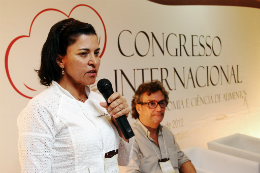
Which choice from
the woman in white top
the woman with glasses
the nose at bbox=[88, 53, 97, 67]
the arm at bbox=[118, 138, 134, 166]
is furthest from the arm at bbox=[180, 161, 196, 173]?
the nose at bbox=[88, 53, 97, 67]

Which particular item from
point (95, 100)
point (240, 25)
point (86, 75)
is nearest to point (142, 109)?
point (95, 100)

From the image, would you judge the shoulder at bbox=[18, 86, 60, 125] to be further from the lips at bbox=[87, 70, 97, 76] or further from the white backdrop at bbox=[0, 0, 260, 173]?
the white backdrop at bbox=[0, 0, 260, 173]

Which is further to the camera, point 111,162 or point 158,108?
point 158,108

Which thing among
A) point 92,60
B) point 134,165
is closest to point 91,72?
point 92,60

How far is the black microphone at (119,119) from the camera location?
1170 millimetres

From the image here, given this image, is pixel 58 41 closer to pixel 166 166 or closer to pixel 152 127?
pixel 152 127

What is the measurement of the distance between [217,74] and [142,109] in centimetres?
221

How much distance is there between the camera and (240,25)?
4664mm

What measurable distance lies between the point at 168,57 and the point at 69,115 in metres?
2.57

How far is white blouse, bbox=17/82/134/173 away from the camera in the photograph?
994mm

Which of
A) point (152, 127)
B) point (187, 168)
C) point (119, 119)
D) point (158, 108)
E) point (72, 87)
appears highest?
point (72, 87)

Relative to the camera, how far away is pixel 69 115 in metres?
1.10

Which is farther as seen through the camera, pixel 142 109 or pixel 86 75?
pixel 142 109

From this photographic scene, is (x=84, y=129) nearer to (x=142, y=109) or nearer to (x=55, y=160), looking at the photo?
(x=55, y=160)
